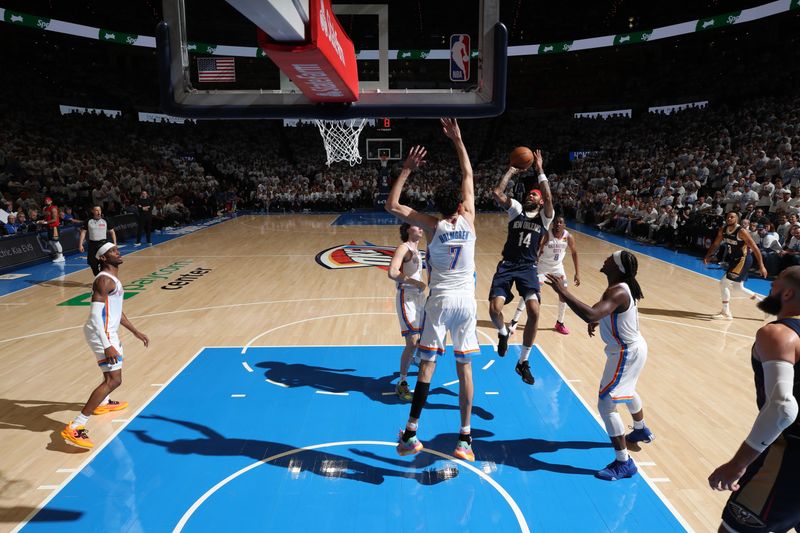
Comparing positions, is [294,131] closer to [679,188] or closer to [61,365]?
[679,188]

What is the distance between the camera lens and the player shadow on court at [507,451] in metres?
4.30

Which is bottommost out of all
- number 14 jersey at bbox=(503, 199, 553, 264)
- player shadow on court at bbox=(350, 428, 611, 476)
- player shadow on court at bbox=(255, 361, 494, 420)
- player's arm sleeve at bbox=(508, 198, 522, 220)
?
player shadow on court at bbox=(255, 361, 494, 420)

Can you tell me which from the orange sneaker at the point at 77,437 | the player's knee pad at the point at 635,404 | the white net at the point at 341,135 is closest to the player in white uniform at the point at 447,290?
the player's knee pad at the point at 635,404

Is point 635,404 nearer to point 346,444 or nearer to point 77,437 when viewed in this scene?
point 346,444

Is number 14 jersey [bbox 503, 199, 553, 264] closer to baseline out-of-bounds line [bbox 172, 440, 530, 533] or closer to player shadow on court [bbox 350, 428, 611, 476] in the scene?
player shadow on court [bbox 350, 428, 611, 476]

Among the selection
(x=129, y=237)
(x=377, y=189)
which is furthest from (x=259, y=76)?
(x=377, y=189)

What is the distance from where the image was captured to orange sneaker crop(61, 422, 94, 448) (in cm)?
454

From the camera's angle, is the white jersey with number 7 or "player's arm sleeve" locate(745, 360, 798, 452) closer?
"player's arm sleeve" locate(745, 360, 798, 452)

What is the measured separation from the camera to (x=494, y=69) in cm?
468

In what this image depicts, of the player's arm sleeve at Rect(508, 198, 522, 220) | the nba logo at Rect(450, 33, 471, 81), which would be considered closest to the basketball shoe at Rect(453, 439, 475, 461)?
the player's arm sleeve at Rect(508, 198, 522, 220)

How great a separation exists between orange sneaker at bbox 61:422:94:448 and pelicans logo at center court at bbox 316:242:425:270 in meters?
8.62

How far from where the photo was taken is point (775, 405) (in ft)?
7.59

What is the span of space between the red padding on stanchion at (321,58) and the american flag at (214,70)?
2.09ft

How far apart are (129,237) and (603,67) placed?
31.8m
